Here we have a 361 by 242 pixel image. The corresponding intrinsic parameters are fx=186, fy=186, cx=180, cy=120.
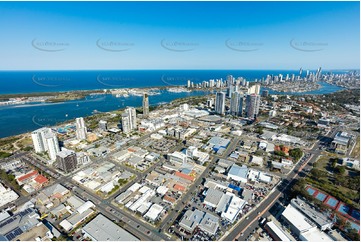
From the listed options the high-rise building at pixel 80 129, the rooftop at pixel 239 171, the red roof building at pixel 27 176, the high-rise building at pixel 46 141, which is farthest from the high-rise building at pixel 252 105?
the red roof building at pixel 27 176

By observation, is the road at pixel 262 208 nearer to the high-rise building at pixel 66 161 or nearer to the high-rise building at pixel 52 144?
the high-rise building at pixel 66 161

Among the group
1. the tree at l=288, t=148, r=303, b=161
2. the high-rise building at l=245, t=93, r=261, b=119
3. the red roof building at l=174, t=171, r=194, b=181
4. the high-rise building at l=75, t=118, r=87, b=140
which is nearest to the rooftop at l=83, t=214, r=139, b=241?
the red roof building at l=174, t=171, r=194, b=181

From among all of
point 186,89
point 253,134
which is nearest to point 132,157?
point 253,134

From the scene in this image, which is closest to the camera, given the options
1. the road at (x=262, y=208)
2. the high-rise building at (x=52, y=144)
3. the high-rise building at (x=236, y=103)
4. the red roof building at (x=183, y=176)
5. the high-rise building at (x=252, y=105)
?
the road at (x=262, y=208)

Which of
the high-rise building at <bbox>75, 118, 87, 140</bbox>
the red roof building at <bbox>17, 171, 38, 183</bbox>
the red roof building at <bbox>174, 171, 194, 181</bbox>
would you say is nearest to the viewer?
the red roof building at <bbox>17, 171, 38, 183</bbox>

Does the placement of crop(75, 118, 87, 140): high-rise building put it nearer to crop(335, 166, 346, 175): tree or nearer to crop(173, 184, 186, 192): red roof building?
crop(173, 184, 186, 192): red roof building

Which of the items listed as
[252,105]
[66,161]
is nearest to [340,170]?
[252,105]
